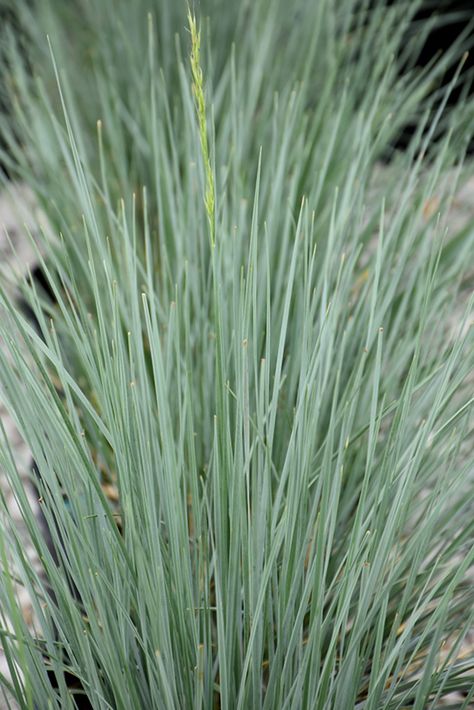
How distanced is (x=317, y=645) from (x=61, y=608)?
22 centimetres

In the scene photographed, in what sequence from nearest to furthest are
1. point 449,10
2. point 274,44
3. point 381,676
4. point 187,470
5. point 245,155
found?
point 381,676
point 187,470
point 245,155
point 274,44
point 449,10

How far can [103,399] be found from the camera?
0.72 meters

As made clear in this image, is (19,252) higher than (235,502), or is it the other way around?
(19,252)

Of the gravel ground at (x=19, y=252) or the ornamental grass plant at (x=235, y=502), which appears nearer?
the ornamental grass plant at (x=235, y=502)

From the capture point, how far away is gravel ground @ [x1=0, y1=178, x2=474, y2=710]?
1.06 m

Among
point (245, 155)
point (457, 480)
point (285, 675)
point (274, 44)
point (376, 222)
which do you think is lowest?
point (285, 675)

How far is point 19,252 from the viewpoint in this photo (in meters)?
1.74

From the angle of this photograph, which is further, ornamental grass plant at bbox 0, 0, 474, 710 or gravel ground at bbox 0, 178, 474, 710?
gravel ground at bbox 0, 178, 474, 710

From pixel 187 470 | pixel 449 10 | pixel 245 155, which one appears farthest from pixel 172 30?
pixel 187 470

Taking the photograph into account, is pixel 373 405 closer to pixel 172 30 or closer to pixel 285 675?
pixel 285 675

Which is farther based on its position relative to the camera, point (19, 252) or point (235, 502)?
point (19, 252)

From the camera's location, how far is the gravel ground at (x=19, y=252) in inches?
41.7

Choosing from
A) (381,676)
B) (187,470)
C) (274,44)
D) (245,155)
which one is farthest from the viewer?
(274,44)

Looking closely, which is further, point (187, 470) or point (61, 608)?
point (187, 470)
